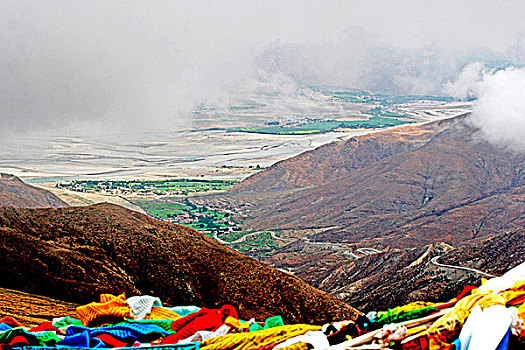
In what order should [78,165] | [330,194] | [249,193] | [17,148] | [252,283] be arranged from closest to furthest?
[252,283] → [330,194] → [249,193] → [78,165] → [17,148]

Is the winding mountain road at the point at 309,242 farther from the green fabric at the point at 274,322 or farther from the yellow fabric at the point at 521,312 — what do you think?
the yellow fabric at the point at 521,312

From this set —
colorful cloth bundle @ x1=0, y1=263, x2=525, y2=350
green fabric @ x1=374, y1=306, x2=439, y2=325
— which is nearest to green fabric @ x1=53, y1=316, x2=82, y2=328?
colorful cloth bundle @ x1=0, y1=263, x2=525, y2=350

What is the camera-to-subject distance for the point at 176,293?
13.3 metres

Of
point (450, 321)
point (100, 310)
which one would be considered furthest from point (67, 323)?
point (450, 321)

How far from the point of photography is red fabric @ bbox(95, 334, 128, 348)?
4282 millimetres

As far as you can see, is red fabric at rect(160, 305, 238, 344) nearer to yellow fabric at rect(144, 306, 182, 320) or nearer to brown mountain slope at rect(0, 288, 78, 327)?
yellow fabric at rect(144, 306, 182, 320)

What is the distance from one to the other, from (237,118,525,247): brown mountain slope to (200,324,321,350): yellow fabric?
6408cm

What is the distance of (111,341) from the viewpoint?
432 cm

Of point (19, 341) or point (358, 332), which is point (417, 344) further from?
point (19, 341)

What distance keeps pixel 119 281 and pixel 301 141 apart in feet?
569

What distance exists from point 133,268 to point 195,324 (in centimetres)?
979

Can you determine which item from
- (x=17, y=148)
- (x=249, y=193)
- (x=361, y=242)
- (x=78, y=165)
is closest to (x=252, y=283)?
(x=361, y=242)

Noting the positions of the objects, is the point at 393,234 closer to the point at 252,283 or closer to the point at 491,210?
the point at 491,210

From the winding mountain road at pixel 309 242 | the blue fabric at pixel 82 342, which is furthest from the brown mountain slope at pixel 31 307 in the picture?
the winding mountain road at pixel 309 242
